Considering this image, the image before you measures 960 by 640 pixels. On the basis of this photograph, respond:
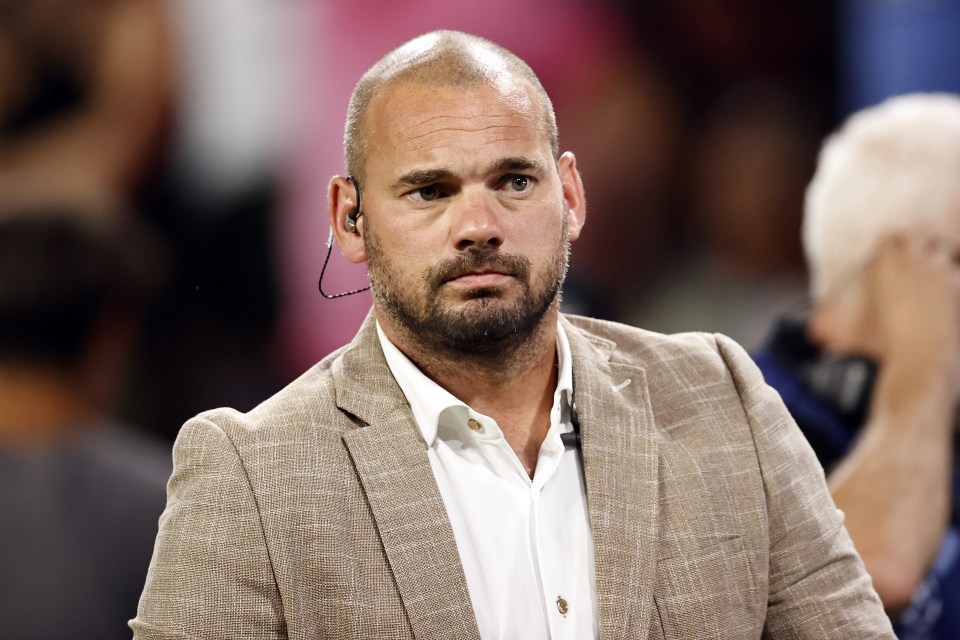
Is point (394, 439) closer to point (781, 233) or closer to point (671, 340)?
point (671, 340)

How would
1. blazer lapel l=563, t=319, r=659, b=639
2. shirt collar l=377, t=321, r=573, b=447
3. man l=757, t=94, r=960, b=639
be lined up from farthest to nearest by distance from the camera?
1. man l=757, t=94, r=960, b=639
2. shirt collar l=377, t=321, r=573, b=447
3. blazer lapel l=563, t=319, r=659, b=639

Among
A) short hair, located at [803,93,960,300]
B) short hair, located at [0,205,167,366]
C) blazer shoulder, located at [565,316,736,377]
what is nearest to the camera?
blazer shoulder, located at [565,316,736,377]

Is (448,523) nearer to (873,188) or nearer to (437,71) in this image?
(437,71)

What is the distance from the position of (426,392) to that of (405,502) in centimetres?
23

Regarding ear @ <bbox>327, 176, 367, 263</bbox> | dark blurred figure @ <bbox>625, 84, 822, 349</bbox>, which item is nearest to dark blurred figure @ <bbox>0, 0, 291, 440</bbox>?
ear @ <bbox>327, 176, 367, 263</bbox>

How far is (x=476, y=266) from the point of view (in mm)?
1927

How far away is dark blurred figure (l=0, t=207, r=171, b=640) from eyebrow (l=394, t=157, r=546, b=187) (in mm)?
833

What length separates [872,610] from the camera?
6.80ft

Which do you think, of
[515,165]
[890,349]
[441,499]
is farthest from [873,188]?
[441,499]

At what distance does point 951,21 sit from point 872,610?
2.14 meters

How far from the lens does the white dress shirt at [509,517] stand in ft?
6.28

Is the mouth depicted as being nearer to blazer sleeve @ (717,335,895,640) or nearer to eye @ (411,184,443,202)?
eye @ (411,184,443,202)

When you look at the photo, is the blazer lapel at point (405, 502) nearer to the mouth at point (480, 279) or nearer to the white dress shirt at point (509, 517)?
the white dress shirt at point (509, 517)

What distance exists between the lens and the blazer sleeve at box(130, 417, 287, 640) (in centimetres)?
176
